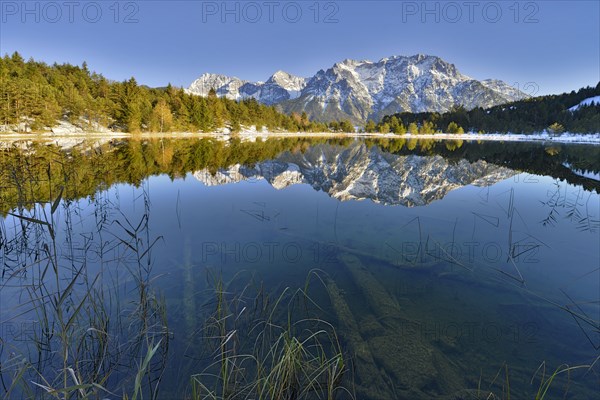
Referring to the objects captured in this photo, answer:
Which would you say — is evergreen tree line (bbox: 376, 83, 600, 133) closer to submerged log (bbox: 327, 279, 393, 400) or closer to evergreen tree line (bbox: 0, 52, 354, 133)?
evergreen tree line (bbox: 0, 52, 354, 133)

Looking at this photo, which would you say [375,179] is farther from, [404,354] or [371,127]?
[371,127]

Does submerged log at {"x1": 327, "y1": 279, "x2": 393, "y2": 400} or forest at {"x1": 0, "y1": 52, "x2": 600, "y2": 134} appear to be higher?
forest at {"x1": 0, "y1": 52, "x2": 600, "y2": 134}

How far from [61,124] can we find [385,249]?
9157 centimetres

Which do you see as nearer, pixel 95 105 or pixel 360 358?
pixel 360 358

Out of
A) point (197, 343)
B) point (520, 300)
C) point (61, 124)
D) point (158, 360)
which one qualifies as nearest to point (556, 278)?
point (520, 300)

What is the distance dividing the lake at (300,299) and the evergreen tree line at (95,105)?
66.7 meters

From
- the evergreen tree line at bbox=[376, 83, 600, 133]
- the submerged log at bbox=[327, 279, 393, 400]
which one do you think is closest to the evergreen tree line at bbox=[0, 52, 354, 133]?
the submerged log at bbox=[327, 279, 393, 400]

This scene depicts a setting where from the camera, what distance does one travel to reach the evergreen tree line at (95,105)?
5969 centimetres

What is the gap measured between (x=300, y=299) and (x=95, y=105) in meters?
92.7

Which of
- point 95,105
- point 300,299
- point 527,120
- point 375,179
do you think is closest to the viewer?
point 300,299

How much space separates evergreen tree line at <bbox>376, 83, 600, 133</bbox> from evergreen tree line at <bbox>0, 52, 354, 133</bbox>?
104 m

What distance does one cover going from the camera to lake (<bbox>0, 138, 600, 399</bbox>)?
14.5 feet

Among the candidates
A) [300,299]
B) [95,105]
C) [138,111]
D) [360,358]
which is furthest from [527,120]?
[360,358]

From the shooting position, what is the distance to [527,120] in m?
153
